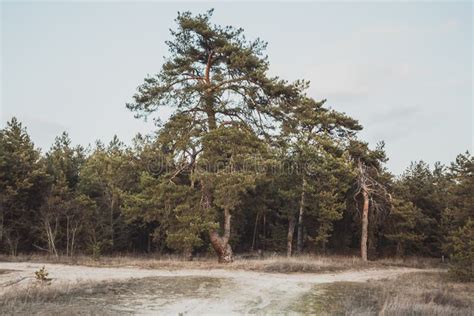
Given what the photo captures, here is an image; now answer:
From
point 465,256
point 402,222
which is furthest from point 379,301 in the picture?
point 402,222

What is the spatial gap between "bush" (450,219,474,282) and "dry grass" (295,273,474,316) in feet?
11.6

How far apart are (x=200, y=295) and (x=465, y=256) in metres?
13.8

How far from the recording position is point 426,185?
3719 cm

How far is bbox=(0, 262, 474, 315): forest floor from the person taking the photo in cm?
991

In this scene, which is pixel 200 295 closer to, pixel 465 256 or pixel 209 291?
pixel 209 291

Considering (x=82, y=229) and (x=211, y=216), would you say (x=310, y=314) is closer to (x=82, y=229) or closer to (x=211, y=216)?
(x=211, y=216)

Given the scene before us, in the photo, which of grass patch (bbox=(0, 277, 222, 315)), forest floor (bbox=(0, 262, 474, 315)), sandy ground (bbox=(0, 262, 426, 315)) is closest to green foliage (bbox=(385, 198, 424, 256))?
forest floor (bbox=(0, 262, 474, 315))

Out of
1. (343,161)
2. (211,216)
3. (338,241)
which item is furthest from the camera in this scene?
(338,241)

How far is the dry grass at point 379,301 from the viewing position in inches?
401

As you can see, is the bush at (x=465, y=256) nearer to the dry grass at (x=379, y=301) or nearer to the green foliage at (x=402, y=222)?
the dry grass at (x=379, y=301)

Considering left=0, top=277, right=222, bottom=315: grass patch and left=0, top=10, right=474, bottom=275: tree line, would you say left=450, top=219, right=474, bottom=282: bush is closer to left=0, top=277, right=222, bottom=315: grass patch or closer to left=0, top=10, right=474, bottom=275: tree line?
left=0, top=10, right=474, bottom=275: tree line

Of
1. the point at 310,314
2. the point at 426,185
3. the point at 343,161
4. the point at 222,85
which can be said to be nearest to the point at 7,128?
the point at 222,85

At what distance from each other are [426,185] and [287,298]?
29923 mm

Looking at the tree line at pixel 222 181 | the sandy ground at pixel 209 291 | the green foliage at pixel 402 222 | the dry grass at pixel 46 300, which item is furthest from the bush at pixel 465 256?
the dry grass at pixel 46 300
